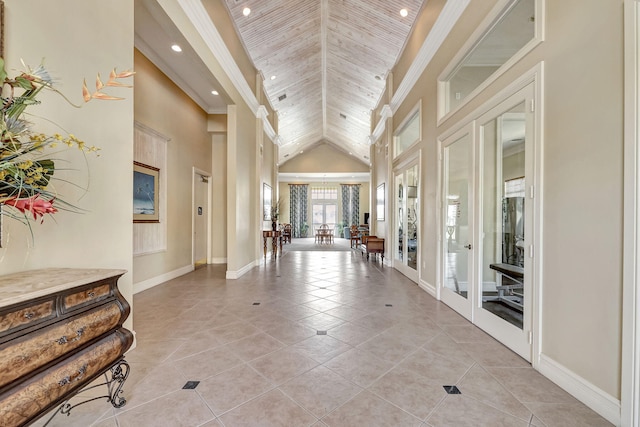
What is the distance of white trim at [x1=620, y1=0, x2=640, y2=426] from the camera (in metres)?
1.45

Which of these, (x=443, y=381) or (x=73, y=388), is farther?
(x=443, y=381)

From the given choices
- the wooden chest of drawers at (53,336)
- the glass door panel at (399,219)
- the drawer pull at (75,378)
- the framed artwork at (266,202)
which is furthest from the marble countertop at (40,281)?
the framed artwork at (266,202)

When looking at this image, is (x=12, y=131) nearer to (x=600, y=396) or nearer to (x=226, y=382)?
(x=226, y=382)

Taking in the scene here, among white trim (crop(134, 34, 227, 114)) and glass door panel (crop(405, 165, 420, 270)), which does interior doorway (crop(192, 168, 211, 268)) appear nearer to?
white trim (crop(134, 34, 227, 114))

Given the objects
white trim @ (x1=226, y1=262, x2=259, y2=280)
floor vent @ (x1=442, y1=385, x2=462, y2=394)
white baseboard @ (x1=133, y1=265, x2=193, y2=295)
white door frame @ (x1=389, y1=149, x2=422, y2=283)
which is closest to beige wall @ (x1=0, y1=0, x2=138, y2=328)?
white baseboard @ (x1=133, y1=265, x2=193, y2=295)

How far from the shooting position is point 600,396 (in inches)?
64.7

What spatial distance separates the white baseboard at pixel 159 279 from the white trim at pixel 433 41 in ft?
19.3

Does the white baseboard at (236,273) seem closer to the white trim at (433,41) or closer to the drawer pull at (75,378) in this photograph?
the drawer pull at (75,378)

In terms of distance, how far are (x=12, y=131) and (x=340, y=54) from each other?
6783mm

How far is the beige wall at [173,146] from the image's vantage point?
448 centimetres

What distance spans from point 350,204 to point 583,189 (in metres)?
14.5

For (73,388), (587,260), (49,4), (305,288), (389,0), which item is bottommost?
(305,288)

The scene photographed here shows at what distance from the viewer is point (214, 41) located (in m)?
4.12

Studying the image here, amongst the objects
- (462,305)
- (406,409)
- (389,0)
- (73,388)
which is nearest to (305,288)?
(462,305)
